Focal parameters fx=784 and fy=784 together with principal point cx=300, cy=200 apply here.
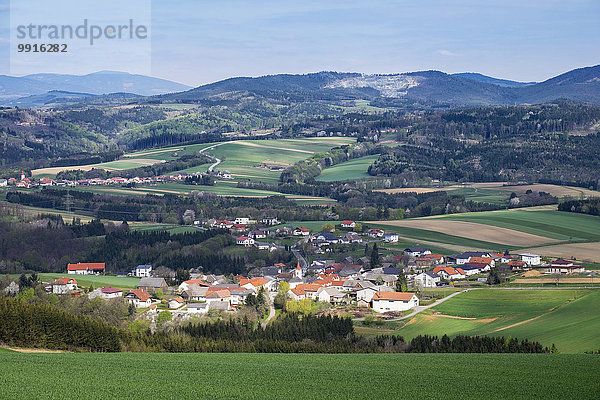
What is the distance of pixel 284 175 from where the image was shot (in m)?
145

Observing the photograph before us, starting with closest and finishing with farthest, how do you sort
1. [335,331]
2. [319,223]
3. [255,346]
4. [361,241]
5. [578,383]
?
[578,383] < [255,346] < [335,331] < [361,241] < [319,223]

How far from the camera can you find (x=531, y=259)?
73875mm

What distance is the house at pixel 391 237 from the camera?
3435 inches

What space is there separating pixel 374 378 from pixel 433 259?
53165 millimetres

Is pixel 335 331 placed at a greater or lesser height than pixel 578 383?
lesser

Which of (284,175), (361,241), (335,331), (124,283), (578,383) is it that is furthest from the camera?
(284,175)

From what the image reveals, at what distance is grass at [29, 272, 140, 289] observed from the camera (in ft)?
222

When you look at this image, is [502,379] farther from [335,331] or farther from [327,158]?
[327,158]

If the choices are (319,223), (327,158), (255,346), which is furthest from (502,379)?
(327,158)

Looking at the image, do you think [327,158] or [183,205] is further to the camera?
[327,158]

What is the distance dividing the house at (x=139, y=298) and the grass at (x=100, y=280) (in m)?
4.04

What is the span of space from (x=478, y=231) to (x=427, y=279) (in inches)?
A: 882

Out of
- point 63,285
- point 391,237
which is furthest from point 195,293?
point 391,237

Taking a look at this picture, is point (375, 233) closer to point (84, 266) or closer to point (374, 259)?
point (374, 259)
